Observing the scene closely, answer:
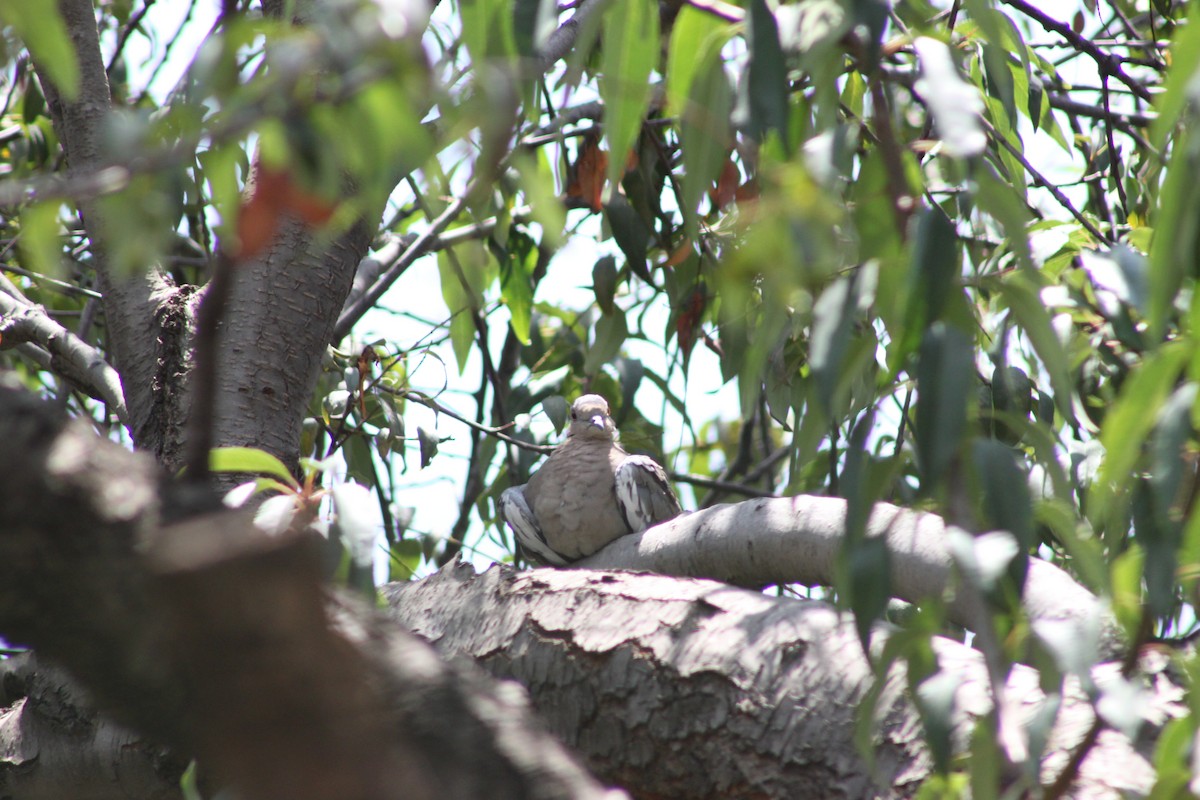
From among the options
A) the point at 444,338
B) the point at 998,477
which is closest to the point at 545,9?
the point at 998,477

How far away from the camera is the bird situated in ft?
10.3

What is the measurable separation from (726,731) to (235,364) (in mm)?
1102

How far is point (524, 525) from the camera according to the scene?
3.28 m

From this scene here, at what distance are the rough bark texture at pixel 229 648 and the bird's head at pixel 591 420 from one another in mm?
2591

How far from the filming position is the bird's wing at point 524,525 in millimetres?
3277

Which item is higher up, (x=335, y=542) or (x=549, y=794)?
(x=335, y=542)

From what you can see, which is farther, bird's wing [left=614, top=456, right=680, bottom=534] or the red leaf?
bird's wing [left=614, top=456, right=680, bottom=534]

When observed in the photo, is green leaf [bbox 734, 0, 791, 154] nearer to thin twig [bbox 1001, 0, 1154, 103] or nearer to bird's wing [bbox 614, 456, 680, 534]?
thin twig [bbox 1001, 0, 1154, 103]

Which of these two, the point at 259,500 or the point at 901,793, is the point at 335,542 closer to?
the point at 259,500

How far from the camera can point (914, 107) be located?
12.2 ft

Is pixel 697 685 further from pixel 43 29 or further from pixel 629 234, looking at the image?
pixel 629 234

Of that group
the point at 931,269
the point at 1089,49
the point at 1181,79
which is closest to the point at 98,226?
the point at 931,269

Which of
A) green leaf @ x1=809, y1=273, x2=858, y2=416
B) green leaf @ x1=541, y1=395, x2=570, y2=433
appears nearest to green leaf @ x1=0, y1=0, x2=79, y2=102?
green leaf @ x1=809, y1=273, x2=858, y2=416

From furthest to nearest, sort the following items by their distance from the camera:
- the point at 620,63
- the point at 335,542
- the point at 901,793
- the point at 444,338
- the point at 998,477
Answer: the point at 444,338 → the point at 901,793 → the point at 335,542 → the point at 620,63 → the point at 998,477
